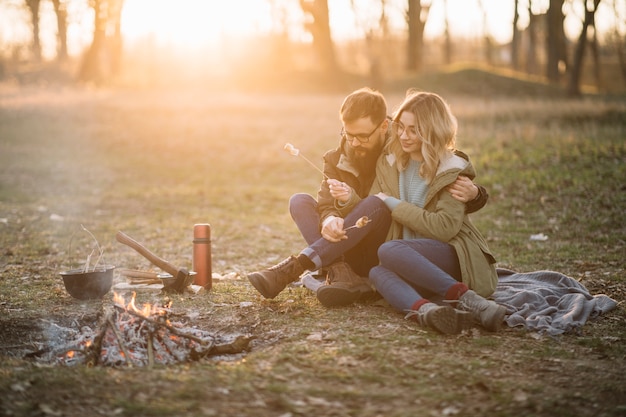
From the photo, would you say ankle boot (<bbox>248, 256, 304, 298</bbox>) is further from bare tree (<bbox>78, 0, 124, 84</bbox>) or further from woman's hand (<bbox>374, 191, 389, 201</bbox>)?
bare tree (<bbox>78, 0, 124, 84</bbox>)

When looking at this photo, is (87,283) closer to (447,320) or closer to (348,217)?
(348,217)

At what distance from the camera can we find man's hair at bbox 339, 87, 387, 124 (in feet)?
15.7

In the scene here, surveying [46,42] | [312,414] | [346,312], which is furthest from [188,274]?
[46,42]

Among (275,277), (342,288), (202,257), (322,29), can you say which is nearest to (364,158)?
(342,288)

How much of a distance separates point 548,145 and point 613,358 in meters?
10.1

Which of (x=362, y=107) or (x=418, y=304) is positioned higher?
Answer: (x=362, y=107)

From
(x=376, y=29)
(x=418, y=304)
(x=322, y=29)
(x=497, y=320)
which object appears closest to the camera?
(x=497, y=320)

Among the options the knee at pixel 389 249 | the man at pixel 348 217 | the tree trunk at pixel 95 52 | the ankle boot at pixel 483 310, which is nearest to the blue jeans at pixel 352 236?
the man at pixel 348 217

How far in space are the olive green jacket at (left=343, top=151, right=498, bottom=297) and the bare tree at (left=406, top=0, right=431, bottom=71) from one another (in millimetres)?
27885

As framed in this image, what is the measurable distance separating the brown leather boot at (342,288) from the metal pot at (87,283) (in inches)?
64.9

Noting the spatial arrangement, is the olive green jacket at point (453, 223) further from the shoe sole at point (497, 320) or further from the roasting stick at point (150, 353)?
the roasting stick at point (150, 353)

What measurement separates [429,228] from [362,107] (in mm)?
989

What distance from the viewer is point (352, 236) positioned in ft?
15.7

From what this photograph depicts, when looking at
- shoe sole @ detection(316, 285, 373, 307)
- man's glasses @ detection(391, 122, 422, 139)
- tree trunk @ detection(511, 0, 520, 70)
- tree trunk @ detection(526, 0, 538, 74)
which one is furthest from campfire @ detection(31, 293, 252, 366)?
tree trunk @ detection(526, 0, 538, 74)
